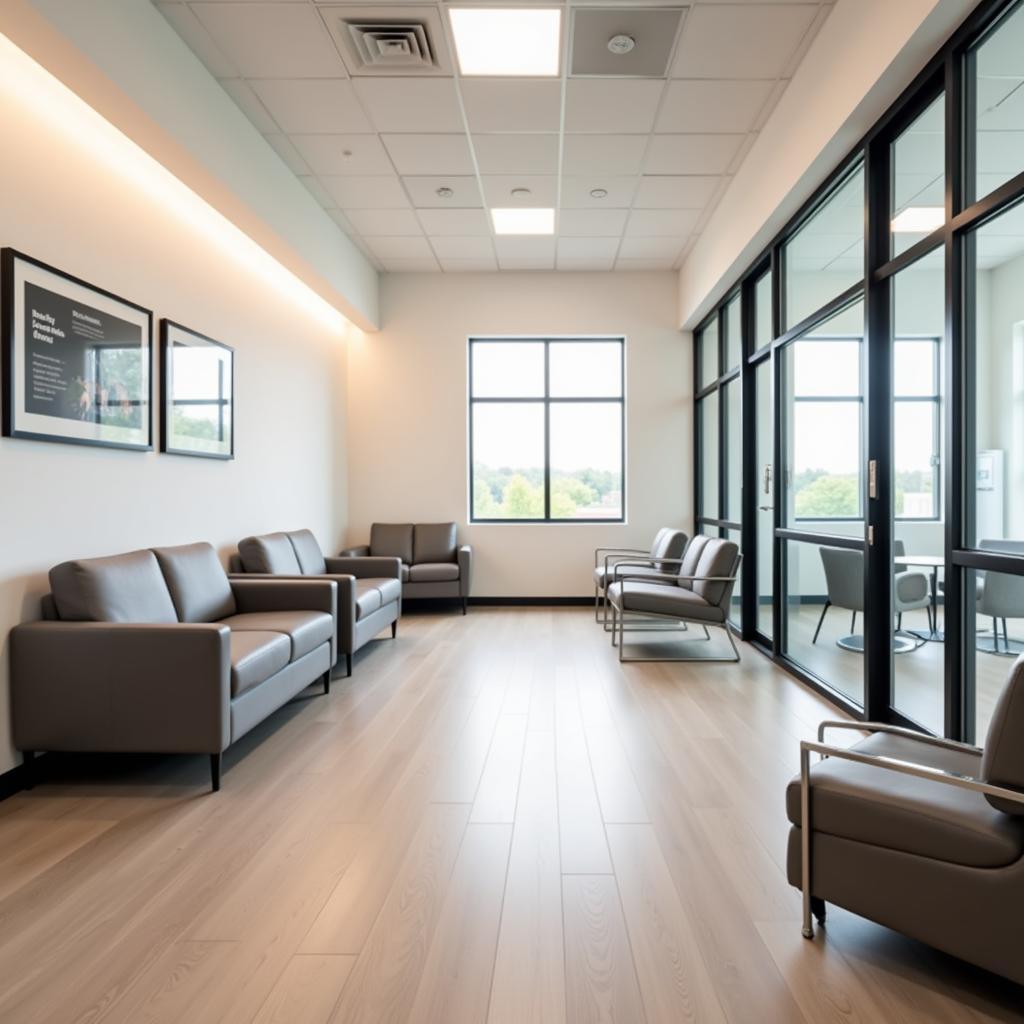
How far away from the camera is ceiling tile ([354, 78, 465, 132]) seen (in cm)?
339

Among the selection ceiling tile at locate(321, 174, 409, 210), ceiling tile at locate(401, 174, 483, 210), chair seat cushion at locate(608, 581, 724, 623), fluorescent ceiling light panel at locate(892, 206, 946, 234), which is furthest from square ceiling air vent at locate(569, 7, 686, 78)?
chair seat cushion at locate(608, 581, 724, 623)

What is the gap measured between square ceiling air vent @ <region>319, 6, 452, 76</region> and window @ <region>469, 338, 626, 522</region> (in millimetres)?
3405

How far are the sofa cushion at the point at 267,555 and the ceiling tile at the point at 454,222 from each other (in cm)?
255

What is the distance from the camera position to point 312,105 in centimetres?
358

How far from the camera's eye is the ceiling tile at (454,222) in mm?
5004

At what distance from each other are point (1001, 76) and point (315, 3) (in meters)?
2.50

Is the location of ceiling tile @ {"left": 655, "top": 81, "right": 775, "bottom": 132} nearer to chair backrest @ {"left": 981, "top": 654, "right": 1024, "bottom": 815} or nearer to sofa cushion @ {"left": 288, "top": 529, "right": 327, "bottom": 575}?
chair backrest @ {"left": 981, "top": 654, "right": 1024, "bottom": 815}

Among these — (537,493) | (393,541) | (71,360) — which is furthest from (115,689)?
(537,493)

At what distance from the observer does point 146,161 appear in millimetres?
3240

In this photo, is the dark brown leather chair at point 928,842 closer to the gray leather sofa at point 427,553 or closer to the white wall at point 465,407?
the gray leather sofa at point 427,553

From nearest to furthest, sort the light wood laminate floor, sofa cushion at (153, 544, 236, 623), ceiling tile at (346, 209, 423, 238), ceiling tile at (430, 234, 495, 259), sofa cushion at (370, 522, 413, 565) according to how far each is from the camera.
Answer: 1. the light wood laminate floor
2. sofa cushion at (153, 544, 236, 623)
3. ceiling tile at (346, 209, 423, 238)
4. ceiling tile at (430, 234, 495, 259)
5. sofa cushion at (370, 522, 413, 565)

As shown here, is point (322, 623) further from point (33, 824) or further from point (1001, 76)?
point (1001, 76)

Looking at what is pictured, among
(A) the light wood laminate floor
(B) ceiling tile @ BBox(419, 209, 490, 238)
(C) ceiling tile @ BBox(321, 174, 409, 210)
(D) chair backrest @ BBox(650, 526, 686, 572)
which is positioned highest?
(B) ceiling tile @ BBox(419, 209, 490, 238)

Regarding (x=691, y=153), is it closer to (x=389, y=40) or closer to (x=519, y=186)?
(x=519, y=186)
